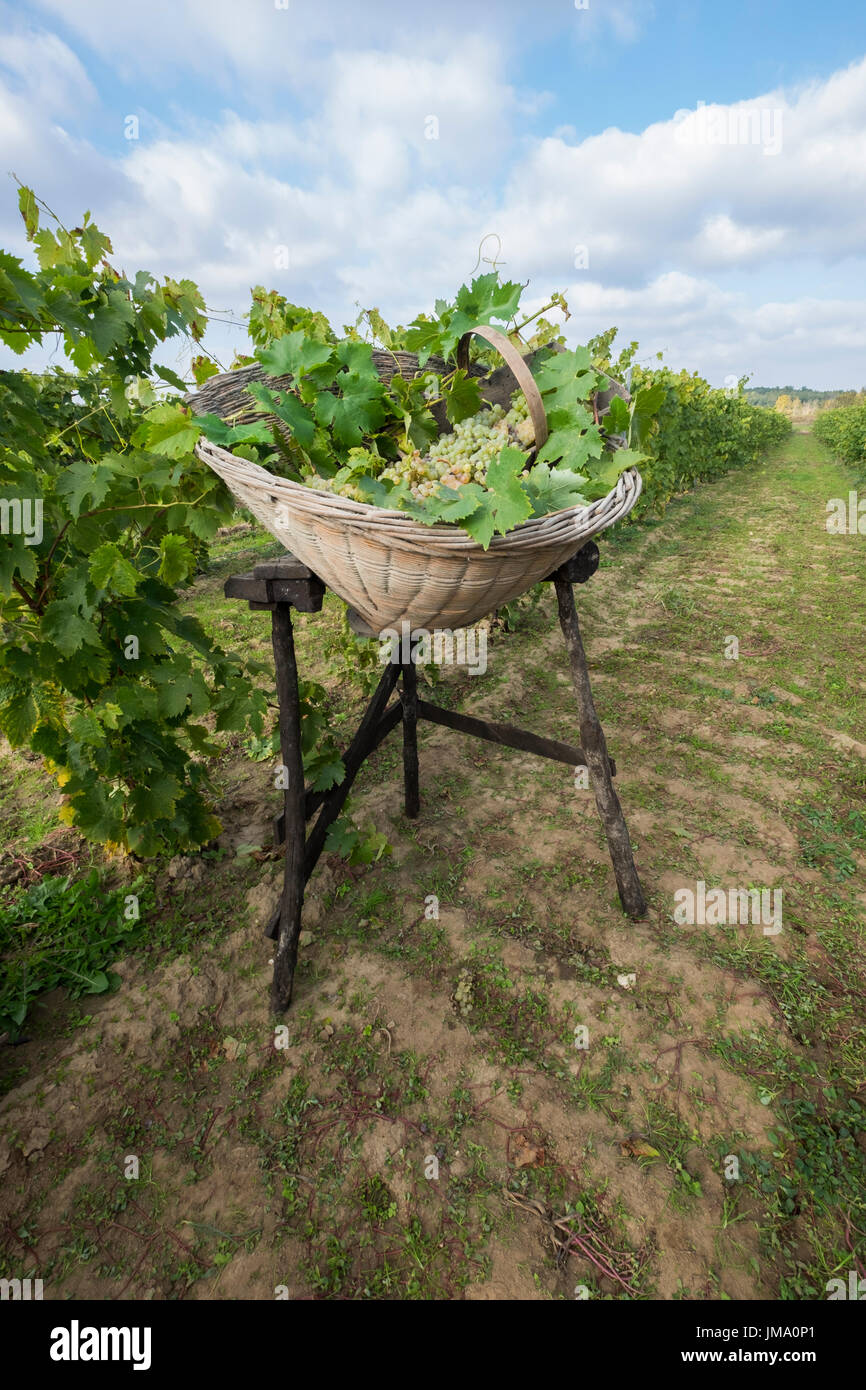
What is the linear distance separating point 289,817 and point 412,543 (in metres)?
1.29

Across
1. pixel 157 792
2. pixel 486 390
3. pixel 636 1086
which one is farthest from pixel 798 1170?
pixel 486 390

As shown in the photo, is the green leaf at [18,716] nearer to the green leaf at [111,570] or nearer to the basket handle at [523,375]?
the green leaf at [111,570]

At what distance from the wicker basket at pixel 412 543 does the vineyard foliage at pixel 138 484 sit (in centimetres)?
10

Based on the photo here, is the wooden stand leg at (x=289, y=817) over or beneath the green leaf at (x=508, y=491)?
beneath

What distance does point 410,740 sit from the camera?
3395 millimetres

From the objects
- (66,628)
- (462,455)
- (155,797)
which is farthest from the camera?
(155,797)

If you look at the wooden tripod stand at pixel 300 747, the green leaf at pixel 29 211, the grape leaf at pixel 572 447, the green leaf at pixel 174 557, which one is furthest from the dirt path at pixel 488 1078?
the green leaf at pixel 29 211

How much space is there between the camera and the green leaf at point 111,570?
2.00 metres

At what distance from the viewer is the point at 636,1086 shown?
213 cm

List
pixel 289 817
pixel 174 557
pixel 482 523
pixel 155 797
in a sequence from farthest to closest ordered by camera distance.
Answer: pixel 155 797
pixel 289 817
pixel 174 557
pixel 482 523

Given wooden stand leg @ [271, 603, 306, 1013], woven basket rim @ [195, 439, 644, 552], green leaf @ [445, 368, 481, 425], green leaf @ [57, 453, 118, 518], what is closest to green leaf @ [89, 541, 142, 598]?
green leaf @ [57, 453, 118, 518]

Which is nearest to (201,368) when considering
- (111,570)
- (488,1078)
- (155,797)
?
(111,570)

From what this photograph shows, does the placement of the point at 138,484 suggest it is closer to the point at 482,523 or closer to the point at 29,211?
the point at 29,211

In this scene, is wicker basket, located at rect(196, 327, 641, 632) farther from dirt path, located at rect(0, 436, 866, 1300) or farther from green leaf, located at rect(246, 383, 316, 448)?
dirt path, located at rect(0, 436, 866, 1300)
